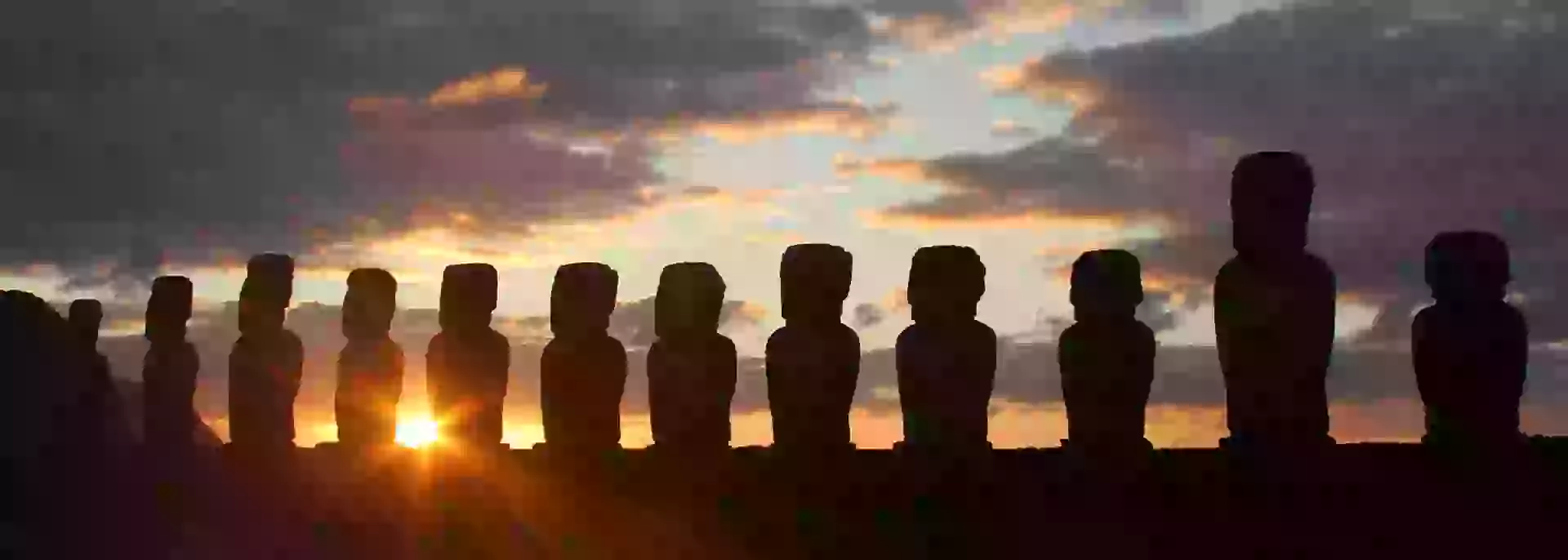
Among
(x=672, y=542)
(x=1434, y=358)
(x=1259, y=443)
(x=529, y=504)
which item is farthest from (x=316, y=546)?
(x=1434, y=358)

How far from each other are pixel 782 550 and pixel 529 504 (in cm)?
178

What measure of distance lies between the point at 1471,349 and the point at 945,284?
10.5 ft

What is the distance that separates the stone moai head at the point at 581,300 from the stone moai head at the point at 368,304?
2367 millimetres

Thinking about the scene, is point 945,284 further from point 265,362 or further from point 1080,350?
point 265,362

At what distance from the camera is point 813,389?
10.6 metres

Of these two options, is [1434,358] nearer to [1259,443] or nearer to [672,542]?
[1259,443]

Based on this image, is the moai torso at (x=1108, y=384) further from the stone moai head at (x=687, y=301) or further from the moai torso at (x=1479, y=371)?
the stone moai head at (x=687, y=301)

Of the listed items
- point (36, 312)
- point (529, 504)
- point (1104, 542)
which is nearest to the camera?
point (1104, 542)

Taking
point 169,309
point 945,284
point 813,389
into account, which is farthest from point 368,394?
point 945,284

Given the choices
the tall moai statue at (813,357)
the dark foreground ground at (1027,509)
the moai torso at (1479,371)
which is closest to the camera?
the dark foreground ground at (1027,509)

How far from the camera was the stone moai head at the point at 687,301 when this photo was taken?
36.2 ft

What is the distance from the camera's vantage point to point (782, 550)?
1040cm

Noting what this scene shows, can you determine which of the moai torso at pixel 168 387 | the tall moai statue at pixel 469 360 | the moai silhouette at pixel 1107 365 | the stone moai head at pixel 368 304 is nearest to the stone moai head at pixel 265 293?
the stone moai head at pixel 368 304

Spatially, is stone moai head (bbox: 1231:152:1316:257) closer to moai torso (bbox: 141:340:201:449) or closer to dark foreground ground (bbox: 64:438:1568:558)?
dark foreground ground (bbox: 64:438:1568:558)
